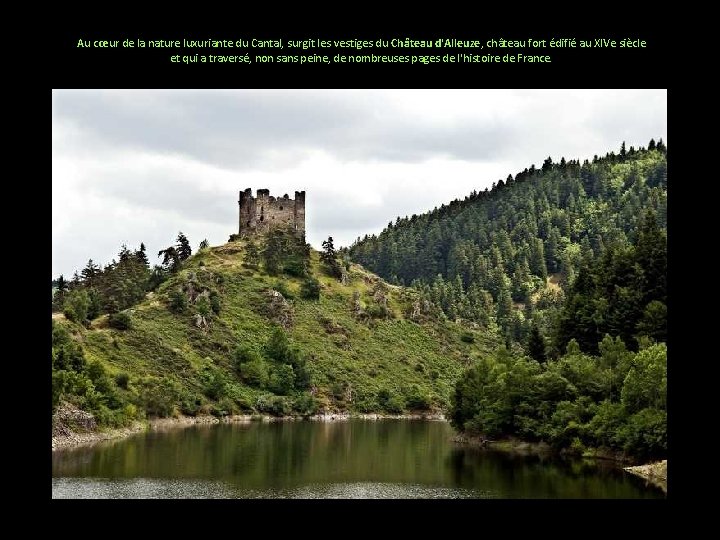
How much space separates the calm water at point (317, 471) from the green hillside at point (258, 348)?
51.7 ft

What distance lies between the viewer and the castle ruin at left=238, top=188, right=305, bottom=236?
178750 mm

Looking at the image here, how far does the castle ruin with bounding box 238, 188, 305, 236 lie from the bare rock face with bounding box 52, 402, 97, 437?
99.6 metres

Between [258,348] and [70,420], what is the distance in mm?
61238

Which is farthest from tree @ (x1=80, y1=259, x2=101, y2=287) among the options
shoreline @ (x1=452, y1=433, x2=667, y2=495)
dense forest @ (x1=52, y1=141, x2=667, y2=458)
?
shoreline @ (x1=452, y1=433, x2=667, y2=495)

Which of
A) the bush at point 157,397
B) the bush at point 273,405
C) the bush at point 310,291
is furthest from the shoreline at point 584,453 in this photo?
the bush at point 310,291

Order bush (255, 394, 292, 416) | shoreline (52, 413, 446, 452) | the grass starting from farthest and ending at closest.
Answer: bush (255, 394, 292, 416) < the grass < shoreline (52, 413, 446, 452)

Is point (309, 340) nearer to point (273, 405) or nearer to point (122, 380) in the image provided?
point (273, 405)

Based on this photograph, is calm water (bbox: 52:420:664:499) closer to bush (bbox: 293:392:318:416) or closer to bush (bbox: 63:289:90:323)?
bush (bbox: 63:289:90:323)

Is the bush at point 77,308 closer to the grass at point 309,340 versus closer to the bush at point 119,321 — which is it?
the grass at point 309,340

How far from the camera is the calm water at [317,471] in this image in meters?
48.5

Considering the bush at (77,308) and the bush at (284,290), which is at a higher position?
the bush at (284,290)
